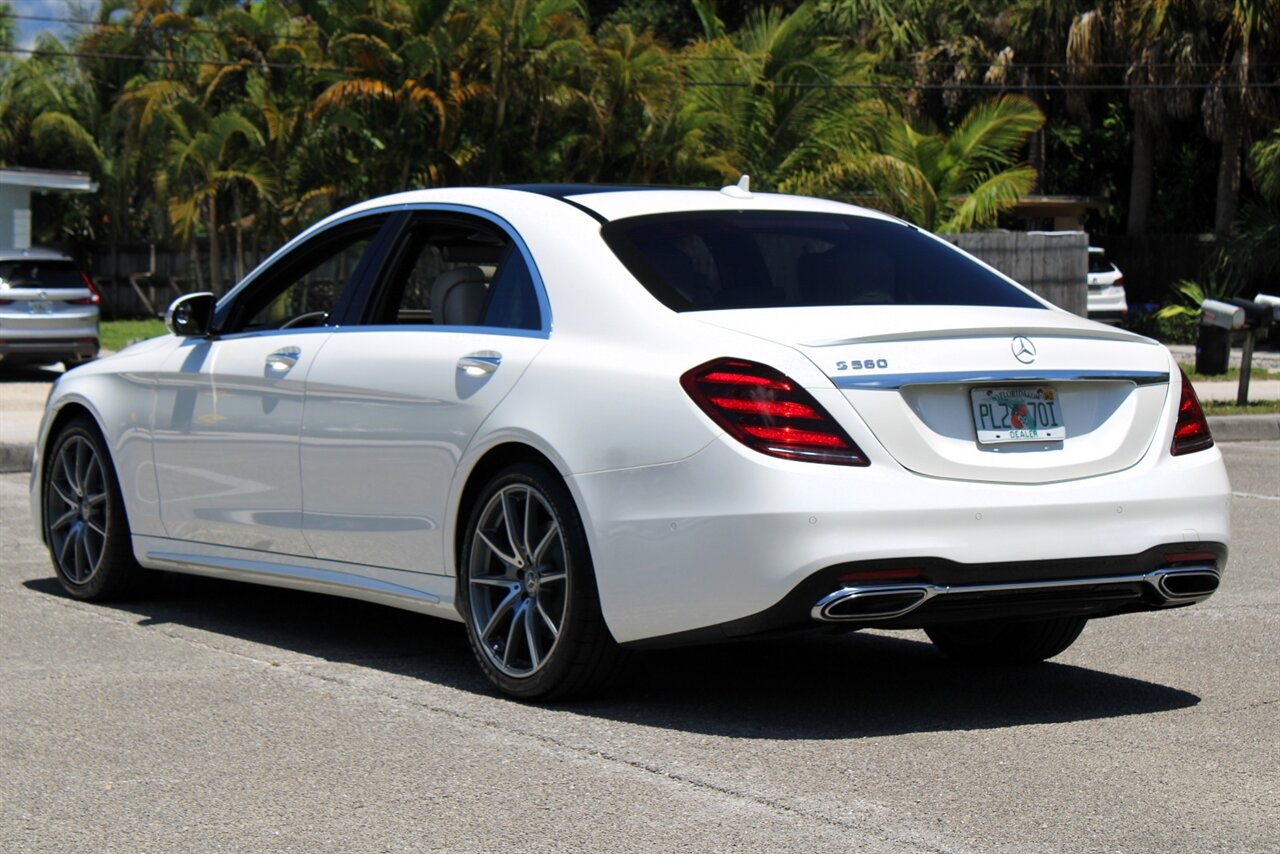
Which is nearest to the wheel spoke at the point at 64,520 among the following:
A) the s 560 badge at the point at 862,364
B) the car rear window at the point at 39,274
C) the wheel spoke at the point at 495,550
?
the wheel spoke at the point at 495,550

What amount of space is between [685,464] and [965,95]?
123 feet

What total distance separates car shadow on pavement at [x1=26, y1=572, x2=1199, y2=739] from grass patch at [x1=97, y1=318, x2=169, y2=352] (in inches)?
881

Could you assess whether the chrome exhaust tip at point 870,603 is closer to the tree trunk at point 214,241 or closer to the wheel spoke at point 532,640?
the wheel spoke at point 532,640

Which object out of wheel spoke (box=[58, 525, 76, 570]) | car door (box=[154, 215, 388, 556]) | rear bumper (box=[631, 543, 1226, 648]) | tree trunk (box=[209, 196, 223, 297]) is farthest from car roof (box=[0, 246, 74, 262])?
rear bumper (box=[631, 543, 1226, 648])

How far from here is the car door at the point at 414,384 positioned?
5.94 meters

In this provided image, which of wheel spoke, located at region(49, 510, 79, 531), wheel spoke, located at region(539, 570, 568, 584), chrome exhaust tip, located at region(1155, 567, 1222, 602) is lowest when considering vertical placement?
wheel spoke, located at region(49, 510, 79, 531)

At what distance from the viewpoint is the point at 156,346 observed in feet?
25.1

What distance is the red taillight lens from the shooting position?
224 inches

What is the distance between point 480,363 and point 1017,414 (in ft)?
5.43

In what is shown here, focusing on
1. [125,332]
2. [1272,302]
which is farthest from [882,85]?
[125,332]

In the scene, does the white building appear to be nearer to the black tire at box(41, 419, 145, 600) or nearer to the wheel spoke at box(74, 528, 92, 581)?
the black tire at box(41, 419, 145, 600)

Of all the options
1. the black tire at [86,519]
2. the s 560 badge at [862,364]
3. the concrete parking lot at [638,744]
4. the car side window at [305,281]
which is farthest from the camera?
the black tire at [86,519]

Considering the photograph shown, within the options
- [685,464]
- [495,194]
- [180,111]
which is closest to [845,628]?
[685,464]

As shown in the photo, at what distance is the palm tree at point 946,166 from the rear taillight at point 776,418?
21191 millimetres
